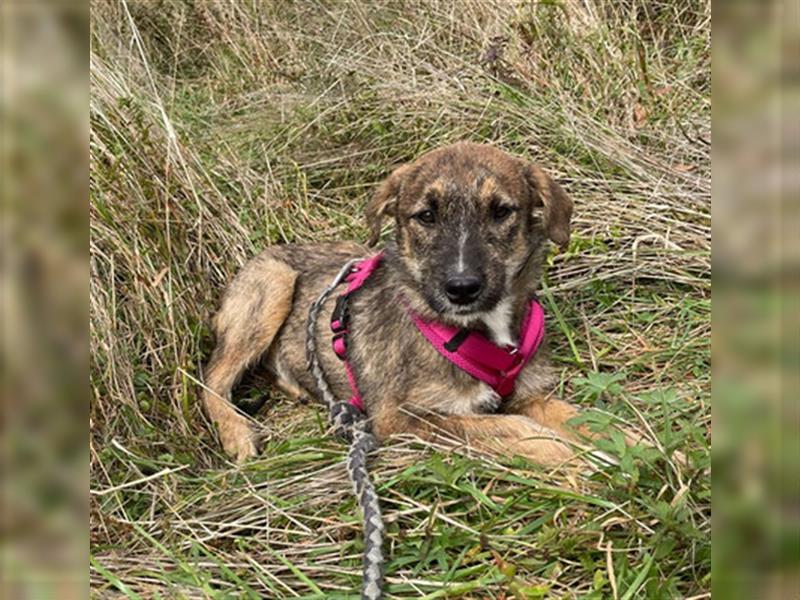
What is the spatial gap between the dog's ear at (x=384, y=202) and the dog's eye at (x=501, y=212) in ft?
1.78

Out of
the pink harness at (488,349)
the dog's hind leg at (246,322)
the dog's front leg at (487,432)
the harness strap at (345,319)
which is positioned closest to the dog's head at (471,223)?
the pink harness at (488,349)

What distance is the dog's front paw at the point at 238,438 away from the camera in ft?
11.5

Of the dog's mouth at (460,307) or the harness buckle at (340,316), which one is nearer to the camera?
the dog's mouth at (460,307)

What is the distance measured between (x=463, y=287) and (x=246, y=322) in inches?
58.8


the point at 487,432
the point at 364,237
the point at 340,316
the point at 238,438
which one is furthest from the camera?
the point at 364,237

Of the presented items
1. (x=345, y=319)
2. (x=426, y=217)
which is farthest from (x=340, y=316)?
(x=426, y=217)

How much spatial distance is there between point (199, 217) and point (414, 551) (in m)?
2.52

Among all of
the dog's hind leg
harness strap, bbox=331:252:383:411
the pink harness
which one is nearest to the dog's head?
the pink harness

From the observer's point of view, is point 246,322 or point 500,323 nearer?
point 500,323

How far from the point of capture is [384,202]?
149 inches

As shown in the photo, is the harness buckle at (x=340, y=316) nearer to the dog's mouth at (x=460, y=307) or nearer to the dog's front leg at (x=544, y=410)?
the dog's mouth at (x=460, y=307)

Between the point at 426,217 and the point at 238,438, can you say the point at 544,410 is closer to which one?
the point at 426,217
